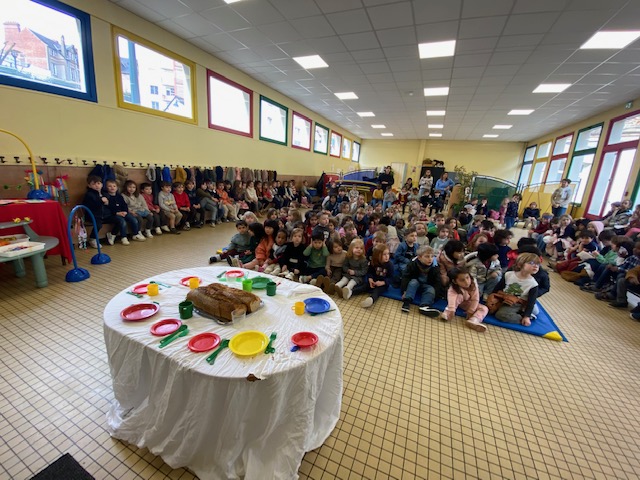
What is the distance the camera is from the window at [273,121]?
7.43 meters

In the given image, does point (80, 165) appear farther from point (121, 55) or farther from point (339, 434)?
point (339, 434)

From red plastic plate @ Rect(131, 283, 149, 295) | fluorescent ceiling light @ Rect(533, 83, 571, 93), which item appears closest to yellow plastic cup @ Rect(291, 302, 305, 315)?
red plastic plate @ Rect(131, 283, 149, 295)

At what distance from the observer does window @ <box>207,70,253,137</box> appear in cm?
583

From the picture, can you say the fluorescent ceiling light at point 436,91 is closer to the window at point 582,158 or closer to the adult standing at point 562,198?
the adult standing at point 562,198

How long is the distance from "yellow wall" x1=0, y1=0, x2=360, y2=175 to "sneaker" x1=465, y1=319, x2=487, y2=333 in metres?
5.67

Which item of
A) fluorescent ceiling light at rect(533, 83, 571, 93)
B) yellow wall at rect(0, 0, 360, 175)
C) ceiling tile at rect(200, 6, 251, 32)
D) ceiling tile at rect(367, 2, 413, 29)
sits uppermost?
ceiling tile at rect(200, 6, 251, 32)

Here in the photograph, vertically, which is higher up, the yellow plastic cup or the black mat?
the yellow plastic cup

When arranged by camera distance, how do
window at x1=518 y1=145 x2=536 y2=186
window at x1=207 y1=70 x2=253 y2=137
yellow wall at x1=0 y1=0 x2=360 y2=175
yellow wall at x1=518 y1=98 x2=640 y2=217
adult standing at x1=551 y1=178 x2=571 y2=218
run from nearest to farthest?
yellow wall at x1=0 y1=0 x2=360 y2=175 → yellow wall at x1=518 y1=98 x2=640 y2=217 → window at x1=207 y1=70 x2=253 y2=137 → adult standing at x1=551 y1=178 x2=571 y2=218 → window at x1=518 y1=145 x2=536 y2=186

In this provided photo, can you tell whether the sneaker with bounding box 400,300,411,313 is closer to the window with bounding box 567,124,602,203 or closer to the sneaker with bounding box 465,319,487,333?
the sneaker with bounding box 465,319,487,333

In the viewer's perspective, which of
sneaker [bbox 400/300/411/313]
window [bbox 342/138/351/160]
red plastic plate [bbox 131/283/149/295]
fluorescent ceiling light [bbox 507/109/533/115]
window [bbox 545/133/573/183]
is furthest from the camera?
window [bbox 342/138/351/160]

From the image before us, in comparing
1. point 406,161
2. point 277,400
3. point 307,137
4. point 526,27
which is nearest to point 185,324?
point 277,400

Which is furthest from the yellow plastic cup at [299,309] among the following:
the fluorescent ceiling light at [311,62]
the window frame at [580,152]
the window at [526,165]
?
the window at [526,165]

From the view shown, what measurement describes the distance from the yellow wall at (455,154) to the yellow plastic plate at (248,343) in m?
14.8

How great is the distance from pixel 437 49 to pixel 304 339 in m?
5.28
